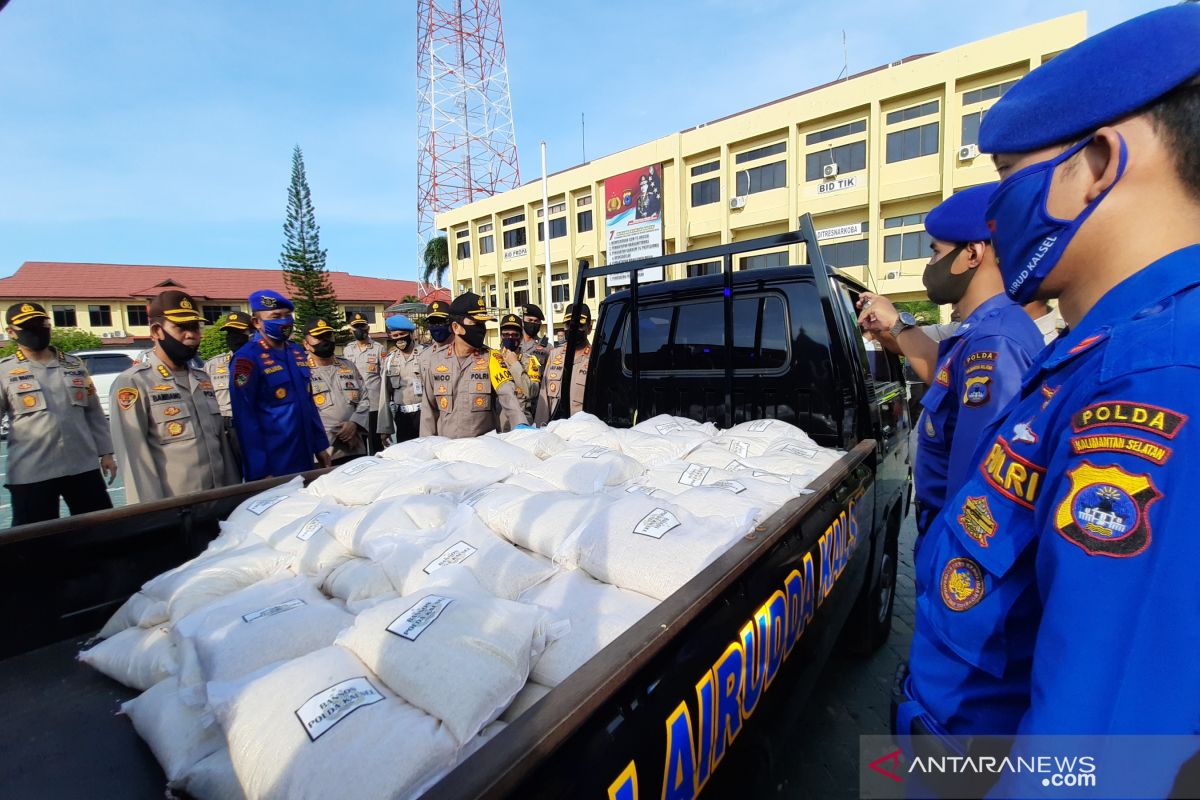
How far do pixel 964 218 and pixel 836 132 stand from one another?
84.7 feet

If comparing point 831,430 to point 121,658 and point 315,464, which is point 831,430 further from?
point 315,464

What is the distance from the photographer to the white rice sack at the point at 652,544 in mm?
1441

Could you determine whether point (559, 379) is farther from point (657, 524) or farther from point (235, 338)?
point (657, 524)

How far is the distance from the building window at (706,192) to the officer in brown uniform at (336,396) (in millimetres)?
24922

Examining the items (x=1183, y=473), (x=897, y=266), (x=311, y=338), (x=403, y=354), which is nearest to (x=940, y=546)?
(x=1183, y=473)

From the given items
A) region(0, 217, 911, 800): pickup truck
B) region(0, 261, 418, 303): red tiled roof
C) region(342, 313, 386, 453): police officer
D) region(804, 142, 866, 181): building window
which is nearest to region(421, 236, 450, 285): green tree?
region(0, 261, 418, 303): red tiled roof

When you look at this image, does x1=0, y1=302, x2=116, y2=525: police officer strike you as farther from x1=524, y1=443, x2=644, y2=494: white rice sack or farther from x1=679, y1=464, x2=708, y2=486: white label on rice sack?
x1=679, y1=464, x2=708, y2=486: white label on rice sack

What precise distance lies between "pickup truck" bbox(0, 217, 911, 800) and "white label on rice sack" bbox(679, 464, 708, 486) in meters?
0.46

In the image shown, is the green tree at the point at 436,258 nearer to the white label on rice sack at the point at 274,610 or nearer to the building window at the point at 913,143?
the building window at the point at 913,143

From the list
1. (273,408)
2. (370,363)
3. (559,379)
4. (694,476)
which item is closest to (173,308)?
(273,408)

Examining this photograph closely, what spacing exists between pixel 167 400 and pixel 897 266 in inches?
975

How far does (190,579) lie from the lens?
1.58 meters

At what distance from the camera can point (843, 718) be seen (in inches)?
96.7

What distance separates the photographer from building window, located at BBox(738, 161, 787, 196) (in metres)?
25.2
